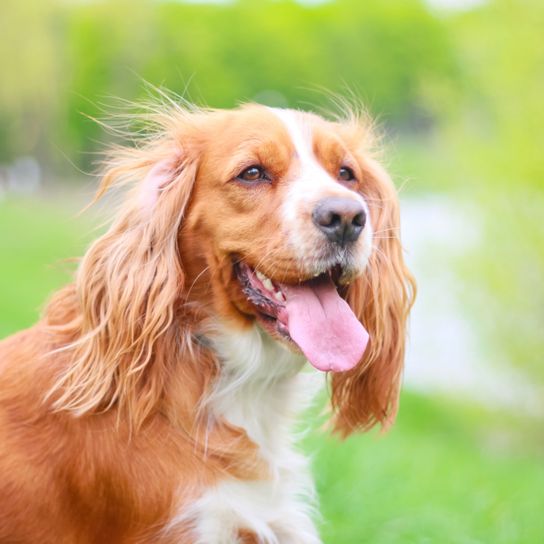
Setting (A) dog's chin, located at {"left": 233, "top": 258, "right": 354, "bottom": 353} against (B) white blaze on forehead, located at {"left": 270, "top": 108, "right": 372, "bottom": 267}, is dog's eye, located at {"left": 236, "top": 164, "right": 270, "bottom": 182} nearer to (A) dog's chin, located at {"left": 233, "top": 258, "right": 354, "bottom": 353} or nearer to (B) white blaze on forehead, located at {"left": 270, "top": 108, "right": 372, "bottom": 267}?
(B) white blaze on forehead, located at {"left": 270, "top": 108, "right": 372, "bottom": 267}

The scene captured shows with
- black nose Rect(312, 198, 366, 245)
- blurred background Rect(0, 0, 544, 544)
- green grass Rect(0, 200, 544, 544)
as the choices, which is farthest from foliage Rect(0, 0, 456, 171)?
black nose Rect(312, 198, 366, 245)

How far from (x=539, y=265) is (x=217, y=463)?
10.0 m

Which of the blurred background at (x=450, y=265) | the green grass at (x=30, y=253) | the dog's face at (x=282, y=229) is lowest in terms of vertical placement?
the green grass at (x=30, y=253)

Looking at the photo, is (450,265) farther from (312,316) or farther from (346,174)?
(312,316)

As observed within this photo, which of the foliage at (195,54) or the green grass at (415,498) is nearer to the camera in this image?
the green grass at (415,498)

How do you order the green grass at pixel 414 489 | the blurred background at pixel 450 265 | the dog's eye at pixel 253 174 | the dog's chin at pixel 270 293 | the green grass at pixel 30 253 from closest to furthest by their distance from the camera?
the dog's chin at pixel 270 293 < the dog's eye at pixel 253 174 < the green grass at pixel 414 489 < the blurred background at pixel 450 265 < the green grass at pixel 30 253

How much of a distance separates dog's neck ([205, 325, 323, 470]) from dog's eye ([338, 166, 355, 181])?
0.71 meters

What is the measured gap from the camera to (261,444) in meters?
3.40

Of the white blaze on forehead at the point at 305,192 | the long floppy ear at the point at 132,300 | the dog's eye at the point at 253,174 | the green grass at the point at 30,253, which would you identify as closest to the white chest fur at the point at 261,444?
the long floppy ear at the point at 132,300

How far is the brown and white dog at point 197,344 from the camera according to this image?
314cm

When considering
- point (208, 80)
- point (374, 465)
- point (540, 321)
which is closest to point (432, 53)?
point (208, 80)

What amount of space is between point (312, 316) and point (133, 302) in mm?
649

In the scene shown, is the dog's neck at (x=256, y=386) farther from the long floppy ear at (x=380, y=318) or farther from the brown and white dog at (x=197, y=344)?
the long floppy ear at (x=380, y=318)

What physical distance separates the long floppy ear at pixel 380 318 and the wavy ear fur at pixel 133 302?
78 centimetres
